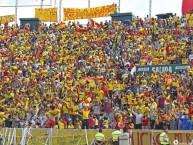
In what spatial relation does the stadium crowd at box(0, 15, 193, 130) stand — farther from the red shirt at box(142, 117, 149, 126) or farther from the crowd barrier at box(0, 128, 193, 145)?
the crowd barrier at box(0, 128, 193, 145)

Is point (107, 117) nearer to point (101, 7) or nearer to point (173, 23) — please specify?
point (173, 23)

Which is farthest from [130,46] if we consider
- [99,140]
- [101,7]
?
[99,140]

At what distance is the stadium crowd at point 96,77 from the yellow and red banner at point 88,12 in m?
4.56

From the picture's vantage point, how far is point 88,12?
47062mm

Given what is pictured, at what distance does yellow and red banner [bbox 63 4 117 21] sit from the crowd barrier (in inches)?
949

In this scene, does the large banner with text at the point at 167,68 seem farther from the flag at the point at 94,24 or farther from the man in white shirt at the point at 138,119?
the flag at the point at 94,24

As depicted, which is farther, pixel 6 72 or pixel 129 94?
pixel 6 72

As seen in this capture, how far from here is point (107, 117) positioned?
26234mm

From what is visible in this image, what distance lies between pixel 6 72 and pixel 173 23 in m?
10.2

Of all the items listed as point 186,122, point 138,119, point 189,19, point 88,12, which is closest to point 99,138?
point 186,122

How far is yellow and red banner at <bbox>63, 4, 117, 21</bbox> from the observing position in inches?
1832

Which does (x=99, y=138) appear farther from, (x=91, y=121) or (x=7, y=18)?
(x=7, y=18)

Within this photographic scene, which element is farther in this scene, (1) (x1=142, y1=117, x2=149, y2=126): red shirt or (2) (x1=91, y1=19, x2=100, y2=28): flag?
(2) (x1=91, y1=19, x2=100, y2=28): flag

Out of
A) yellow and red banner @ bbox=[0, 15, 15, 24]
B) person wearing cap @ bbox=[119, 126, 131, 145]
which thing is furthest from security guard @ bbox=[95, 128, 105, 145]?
yellow and red banner @ bbox=[0, 15, 15, 24]
